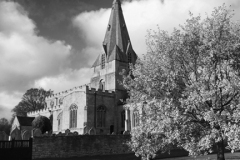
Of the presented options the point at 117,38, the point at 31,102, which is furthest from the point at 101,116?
the point at 31,102

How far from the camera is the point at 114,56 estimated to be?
47.5 m

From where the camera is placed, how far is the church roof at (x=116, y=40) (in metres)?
48.9

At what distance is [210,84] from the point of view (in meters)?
11.8

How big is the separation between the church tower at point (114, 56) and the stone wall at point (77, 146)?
889 inches

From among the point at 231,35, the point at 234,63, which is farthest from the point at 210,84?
the point at 231,35

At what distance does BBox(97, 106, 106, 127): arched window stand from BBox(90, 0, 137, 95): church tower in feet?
16.2

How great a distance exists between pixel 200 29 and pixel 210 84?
3.09 m

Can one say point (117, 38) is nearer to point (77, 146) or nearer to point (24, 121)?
point (24, 121)

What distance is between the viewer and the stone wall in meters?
17.9

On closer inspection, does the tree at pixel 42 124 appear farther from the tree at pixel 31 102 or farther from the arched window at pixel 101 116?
the tree at pixel 31 102

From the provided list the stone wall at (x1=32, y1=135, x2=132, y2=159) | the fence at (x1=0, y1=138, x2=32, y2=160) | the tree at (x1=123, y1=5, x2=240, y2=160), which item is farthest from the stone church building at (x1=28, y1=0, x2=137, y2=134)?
the tree at (x1=123, y1=5, x2=240, y2=160)

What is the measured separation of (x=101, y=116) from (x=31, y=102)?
135 ft

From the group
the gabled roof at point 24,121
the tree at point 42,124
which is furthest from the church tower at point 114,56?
the gabled roof at point 24,121

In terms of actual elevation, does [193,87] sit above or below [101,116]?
above
